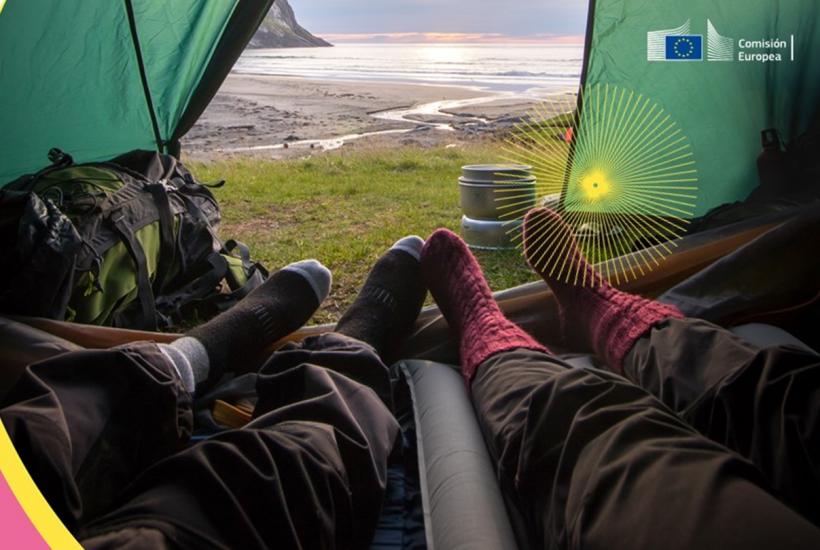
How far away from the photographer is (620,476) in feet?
1.84

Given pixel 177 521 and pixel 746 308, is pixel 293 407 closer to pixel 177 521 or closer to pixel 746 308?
pixel 177 521

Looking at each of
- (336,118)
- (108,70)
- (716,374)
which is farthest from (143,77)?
(336,118)

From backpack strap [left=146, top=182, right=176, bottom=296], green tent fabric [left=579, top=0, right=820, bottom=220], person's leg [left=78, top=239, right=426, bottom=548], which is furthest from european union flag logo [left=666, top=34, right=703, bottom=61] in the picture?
backpack strap [left=146, top=182, right=176, bottom=296]

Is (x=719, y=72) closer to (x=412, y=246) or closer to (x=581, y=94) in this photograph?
(x=581, y=94)

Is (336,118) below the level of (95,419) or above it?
above

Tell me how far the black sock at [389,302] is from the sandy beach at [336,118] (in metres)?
0.82

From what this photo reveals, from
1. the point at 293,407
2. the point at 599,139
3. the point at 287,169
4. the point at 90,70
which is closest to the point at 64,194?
the point at 90,70

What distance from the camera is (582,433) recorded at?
0.63 meters

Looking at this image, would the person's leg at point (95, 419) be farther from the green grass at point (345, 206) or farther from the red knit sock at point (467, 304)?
the green grass at point (345, 206)

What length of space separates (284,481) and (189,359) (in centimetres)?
43

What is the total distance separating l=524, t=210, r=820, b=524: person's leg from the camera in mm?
603

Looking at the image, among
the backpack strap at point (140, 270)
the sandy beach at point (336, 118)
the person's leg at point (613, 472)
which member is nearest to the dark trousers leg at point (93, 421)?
the person's leg at point (613, 472)

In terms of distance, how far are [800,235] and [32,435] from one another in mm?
1095

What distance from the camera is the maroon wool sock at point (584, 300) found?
101cm
